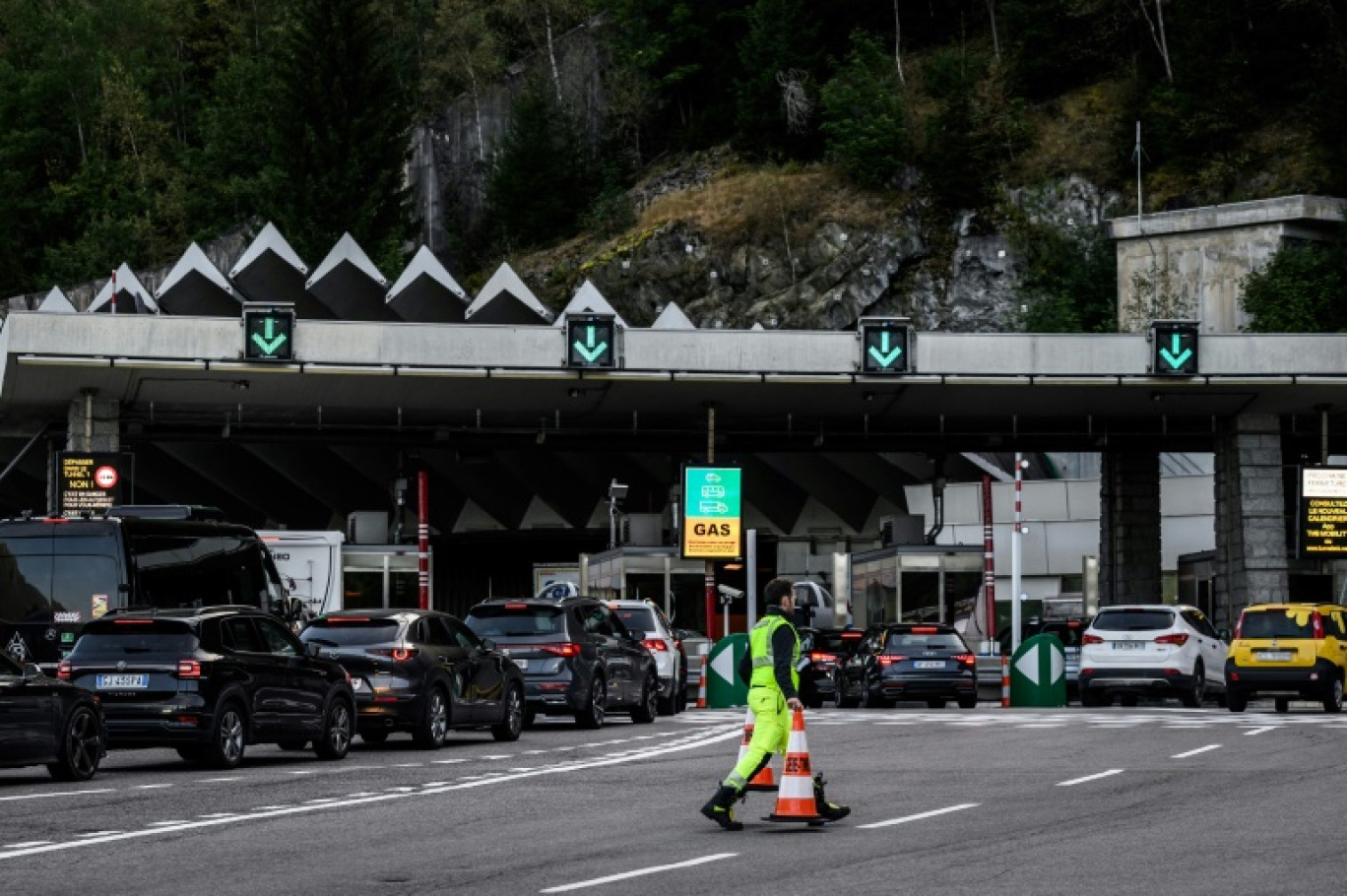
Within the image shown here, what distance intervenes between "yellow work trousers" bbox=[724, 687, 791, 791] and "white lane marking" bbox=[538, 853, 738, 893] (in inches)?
65.4

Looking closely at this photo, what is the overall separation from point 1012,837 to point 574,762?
9.08 meters

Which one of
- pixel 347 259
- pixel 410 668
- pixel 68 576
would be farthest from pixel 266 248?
pixel 410 668

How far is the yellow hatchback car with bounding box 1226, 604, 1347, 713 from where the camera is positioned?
35062mm

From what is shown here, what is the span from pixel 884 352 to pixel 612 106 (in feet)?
203

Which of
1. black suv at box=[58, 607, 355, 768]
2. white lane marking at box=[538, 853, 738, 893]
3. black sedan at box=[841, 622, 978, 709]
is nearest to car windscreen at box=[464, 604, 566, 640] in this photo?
black suv at box=[58, 607, 355, 768]

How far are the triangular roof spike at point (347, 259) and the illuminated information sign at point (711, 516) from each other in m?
21.7

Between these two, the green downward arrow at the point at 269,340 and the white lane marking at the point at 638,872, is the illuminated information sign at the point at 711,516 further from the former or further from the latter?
the white lane marking at the point at 638,872

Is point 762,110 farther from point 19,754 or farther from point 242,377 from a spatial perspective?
point 19,754

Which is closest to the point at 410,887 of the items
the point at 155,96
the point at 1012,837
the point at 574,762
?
the point at 1012,837

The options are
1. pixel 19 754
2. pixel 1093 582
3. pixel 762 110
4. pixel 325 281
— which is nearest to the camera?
pixel 19 754

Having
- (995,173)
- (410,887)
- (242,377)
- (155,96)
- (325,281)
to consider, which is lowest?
(410,887)

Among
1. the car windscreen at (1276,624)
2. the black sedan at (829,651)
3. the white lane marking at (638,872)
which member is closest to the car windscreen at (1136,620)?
the car windscreen at (1276,624)

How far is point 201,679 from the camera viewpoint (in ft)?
72.6

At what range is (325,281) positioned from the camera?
70.0m
